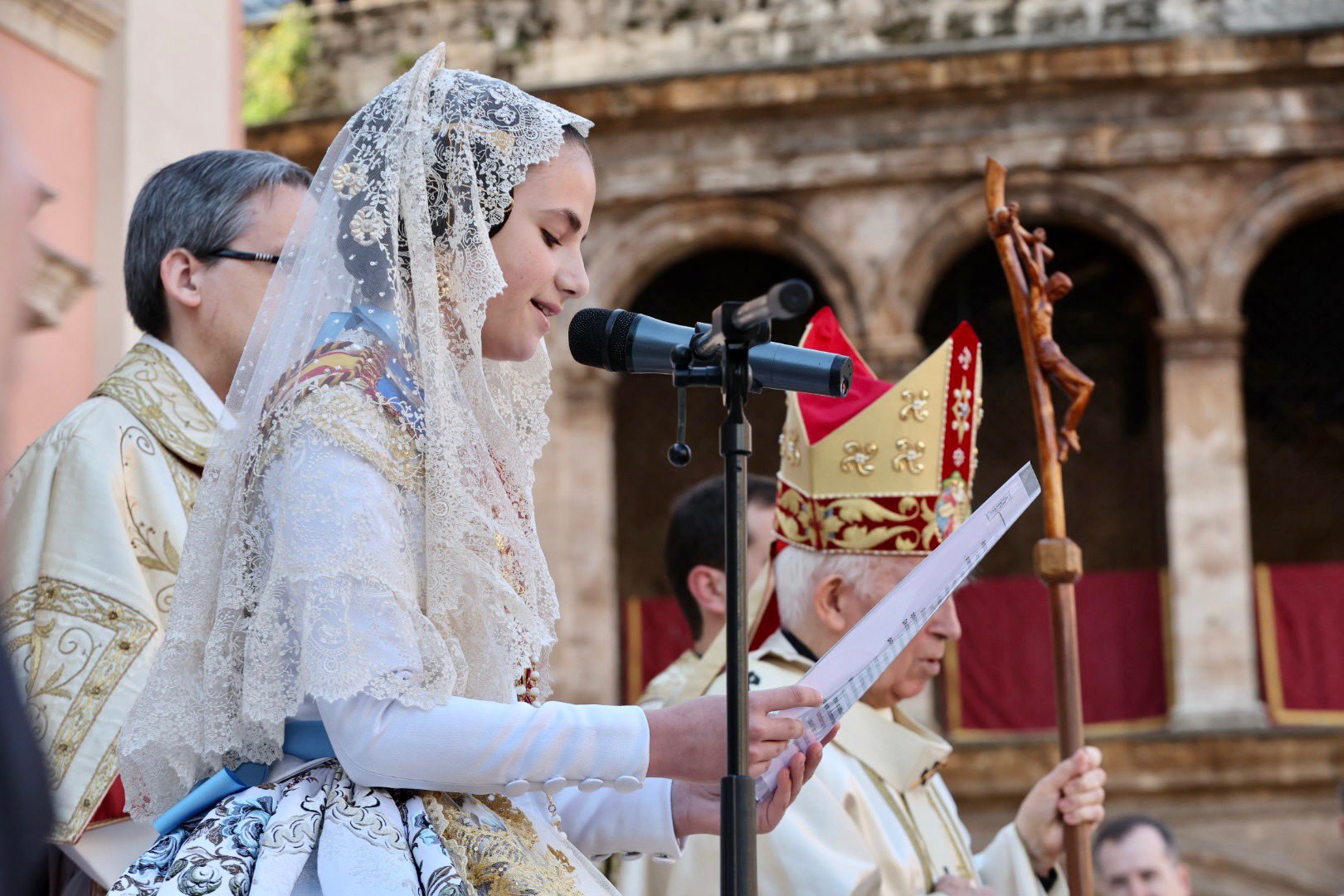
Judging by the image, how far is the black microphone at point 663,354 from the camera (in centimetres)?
245

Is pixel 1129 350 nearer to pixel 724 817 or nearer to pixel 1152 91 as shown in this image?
pixel 1152 91

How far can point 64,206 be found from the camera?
8.43 m

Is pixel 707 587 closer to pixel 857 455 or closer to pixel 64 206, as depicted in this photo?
pixel 857 455

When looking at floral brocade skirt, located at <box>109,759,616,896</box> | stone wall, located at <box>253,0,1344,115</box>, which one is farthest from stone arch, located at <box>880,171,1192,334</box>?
floral brocade skirt, located at <box>109,759,616,896</box>

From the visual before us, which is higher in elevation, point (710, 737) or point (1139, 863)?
point (710, 737)

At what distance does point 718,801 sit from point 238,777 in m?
0.66

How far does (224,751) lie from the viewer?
2.32 meters

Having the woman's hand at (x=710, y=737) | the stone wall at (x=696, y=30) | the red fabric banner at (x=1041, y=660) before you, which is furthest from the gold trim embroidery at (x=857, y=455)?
the stone wall at (x=696, y=30)

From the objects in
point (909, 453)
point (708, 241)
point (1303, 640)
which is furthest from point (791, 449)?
point (1303, 640)

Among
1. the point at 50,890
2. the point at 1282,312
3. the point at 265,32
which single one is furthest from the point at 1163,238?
the point at 50,890

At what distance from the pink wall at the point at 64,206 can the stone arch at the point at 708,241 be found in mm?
5815

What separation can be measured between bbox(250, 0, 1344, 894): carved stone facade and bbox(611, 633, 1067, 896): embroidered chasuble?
9.37 meters

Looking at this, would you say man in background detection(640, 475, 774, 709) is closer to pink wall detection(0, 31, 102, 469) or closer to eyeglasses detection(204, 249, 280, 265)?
eyeglasses detection(204, 249, 280, 265)

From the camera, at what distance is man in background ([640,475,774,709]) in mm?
5035
